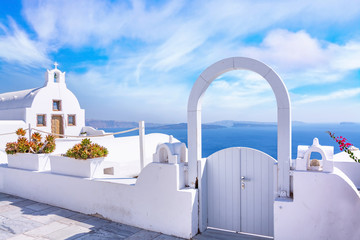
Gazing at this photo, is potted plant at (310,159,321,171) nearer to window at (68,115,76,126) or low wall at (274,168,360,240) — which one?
low wall at (274,168,360,240)

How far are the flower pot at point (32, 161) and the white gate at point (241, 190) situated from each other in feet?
17.6

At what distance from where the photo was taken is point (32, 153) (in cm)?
848

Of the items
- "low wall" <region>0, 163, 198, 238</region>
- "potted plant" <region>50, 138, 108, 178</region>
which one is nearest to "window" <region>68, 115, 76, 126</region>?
"low wall" <region>0, 163, 198, 238</region>

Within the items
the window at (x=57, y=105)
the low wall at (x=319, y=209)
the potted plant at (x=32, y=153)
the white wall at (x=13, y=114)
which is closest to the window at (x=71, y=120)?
the window at (x=57, y=105)

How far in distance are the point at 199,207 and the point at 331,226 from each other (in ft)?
7.89

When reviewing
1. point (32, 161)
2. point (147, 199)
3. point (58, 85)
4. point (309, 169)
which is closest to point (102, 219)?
point (147, 199)

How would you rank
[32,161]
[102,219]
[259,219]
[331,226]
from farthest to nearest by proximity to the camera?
[32,161]
[102,219]
[259,219]
[331,226]

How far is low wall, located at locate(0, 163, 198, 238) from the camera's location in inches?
215

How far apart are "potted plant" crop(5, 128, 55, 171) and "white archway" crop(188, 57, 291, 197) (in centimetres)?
513

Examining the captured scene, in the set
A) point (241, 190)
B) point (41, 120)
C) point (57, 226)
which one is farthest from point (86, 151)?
point (41, 120)

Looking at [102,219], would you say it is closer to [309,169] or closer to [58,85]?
[309,169]

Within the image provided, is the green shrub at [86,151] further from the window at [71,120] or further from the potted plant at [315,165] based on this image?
the window at [71,120]

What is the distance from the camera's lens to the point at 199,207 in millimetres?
5621

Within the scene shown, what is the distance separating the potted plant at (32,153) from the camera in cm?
828
